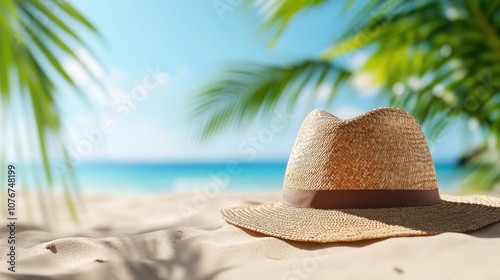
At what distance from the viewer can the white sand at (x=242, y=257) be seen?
1.02 meters

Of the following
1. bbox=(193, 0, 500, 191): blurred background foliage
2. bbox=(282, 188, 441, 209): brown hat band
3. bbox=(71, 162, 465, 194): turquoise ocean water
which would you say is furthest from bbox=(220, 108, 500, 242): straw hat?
bbox=(71, 162, 465, 194): turquoise ocean water

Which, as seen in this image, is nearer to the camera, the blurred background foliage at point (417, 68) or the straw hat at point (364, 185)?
the straw hat at point (364, 185)

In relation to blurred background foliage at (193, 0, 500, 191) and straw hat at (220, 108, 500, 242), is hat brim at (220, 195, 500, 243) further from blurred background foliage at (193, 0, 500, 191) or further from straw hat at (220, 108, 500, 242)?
blurred background foliage at (193, 0, 500, 191)

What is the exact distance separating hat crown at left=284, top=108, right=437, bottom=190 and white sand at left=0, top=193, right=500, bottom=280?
216mm

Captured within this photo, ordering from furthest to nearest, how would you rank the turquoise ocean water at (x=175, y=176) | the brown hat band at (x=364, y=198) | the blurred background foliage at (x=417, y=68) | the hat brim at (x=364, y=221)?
the turquoise ocean water at (x=175, y=176), the blurred background foliage at (x=417, y=68), the brown hat band at (x=364, y=198), the hat brim at (x=364, y=221)

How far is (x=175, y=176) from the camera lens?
41.3 ft

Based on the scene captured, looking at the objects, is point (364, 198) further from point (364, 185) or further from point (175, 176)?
point (175, 176)

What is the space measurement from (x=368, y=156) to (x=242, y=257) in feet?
1.57

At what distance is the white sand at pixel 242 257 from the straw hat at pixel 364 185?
7cm

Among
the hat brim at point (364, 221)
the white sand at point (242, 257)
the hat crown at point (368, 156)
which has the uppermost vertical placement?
the hat crown at point (368, 156)

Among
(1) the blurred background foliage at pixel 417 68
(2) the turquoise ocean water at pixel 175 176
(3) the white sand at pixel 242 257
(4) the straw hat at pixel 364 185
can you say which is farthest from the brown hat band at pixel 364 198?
(2) the turquoise ocean water at pixel 175 176

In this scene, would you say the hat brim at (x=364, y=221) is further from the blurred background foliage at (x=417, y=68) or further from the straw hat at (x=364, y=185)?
the blurred background foliage at (x=417, y=68)

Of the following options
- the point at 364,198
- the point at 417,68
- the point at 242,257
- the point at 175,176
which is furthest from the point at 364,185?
the point at 175,176

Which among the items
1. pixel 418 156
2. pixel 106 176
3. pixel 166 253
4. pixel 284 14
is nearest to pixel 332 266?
pixel 166 253
